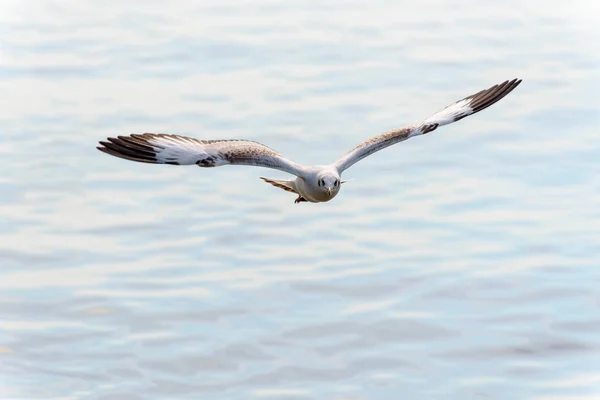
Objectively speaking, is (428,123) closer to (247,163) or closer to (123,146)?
(247,163)

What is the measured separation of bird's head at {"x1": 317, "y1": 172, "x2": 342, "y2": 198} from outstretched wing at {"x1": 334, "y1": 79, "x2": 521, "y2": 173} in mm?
620

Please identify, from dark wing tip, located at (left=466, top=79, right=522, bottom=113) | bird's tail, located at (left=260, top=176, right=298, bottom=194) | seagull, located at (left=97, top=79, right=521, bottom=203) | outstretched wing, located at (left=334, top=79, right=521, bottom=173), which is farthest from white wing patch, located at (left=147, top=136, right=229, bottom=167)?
dark wing tip, located at (left=466, top=79, right=522, bottom=113)

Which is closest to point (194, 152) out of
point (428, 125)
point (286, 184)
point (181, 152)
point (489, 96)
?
point (181, 152)

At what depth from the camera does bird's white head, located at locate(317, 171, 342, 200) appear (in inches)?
707

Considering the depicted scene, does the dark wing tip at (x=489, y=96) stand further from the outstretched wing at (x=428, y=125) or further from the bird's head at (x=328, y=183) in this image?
the bird's head at (x=328, y=183)

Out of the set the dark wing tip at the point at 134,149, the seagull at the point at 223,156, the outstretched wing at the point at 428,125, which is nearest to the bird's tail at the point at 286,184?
the seagull at the point at 223,156

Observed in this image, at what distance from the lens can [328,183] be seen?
17.9 m

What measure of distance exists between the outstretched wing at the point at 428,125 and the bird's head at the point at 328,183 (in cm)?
62

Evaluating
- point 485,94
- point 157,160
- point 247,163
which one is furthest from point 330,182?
point 485,94

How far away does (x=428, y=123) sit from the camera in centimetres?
2031

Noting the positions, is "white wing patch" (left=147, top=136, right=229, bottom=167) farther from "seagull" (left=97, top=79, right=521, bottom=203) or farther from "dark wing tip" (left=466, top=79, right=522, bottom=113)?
"dark wing tip" (left=466, top=79, right=522, bottom=113)

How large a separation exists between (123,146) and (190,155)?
3.17 ft

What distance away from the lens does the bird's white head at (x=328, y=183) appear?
18.0 m

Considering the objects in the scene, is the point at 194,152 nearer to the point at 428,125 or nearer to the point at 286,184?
the point at 286,184
